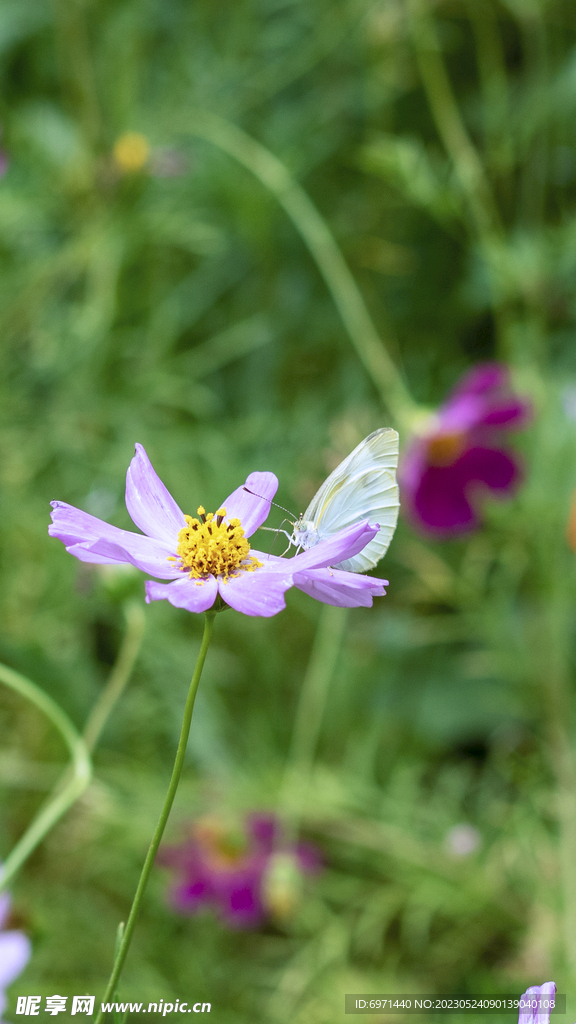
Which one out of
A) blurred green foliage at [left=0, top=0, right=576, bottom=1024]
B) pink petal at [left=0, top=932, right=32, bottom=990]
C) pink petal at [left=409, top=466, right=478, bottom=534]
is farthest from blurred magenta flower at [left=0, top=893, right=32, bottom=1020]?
pink petal at [left=409, top=466, right=478, bottom=534]

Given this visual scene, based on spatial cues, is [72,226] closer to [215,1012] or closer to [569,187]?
[569,187]

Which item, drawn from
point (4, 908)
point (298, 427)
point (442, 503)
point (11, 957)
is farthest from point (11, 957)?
point (298, 427)

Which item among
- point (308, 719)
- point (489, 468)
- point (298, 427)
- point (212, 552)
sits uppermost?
point (298, 427)

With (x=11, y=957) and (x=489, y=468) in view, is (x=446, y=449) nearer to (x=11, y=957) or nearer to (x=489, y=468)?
(x=489, y=468)

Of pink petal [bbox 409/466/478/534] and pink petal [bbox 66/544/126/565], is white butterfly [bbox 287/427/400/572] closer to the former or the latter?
pink petal [bbox 66/544/126/565]

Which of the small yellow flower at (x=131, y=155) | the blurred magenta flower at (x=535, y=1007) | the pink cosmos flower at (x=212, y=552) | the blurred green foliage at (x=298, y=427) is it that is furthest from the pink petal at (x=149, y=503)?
the small yellow flower at (x=131, y=155)
